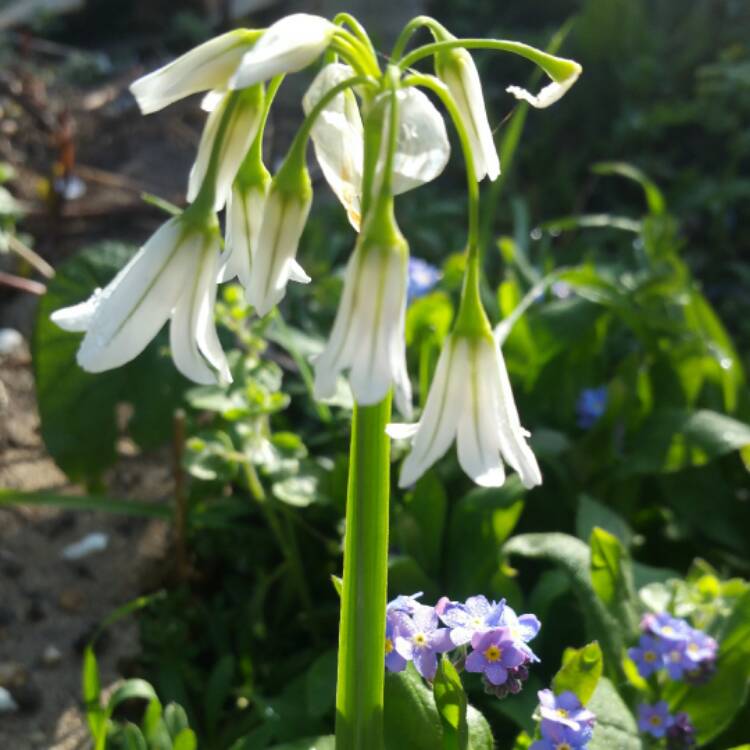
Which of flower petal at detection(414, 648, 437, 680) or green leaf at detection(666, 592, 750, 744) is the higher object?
flower petal at detection(414, 648, 437, 680)

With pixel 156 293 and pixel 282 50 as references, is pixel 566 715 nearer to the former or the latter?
pixel 156 293

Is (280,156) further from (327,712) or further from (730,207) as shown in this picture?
(327,712)

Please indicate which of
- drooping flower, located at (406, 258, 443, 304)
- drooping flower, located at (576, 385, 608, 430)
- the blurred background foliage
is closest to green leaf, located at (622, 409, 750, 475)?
the blurred background foliage

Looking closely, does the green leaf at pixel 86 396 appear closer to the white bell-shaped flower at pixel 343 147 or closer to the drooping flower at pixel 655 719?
the drooping flower at pixel 655 719

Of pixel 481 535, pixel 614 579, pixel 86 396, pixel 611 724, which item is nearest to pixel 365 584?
pixel 611 724

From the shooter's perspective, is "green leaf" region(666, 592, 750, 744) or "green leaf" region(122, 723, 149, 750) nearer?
"green leaf" region(122, 723, 149, 750)

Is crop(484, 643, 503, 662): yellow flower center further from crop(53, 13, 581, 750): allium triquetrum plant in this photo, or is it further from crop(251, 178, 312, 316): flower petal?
crop(251, 178, 312, 316): flower petal
